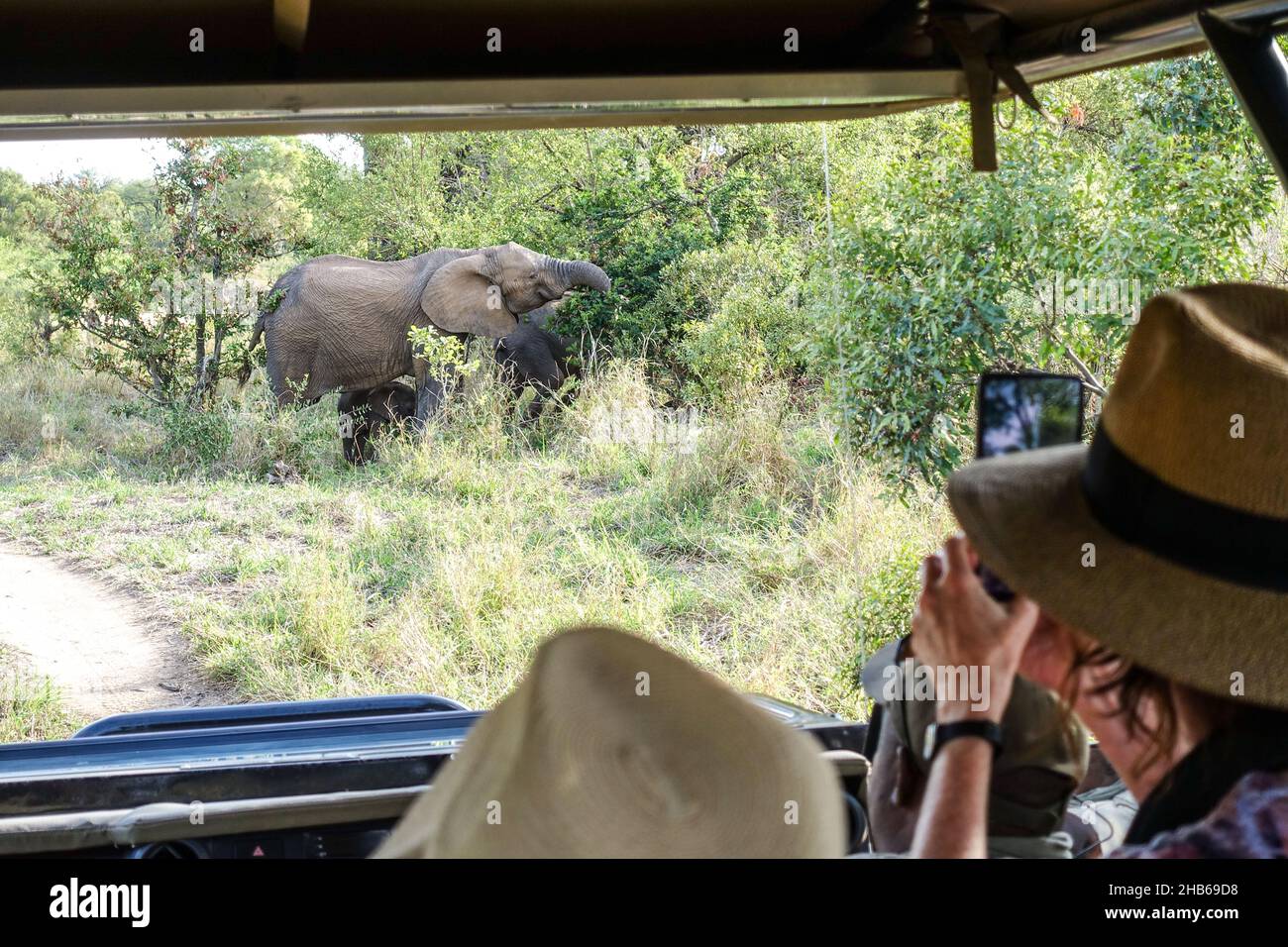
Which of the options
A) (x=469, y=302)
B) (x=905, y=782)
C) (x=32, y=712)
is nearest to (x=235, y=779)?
(x=905, y=782)

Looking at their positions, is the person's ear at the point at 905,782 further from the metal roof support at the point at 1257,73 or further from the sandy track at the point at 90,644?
the sandy track at the point at 90,644

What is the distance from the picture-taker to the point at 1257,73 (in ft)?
4.26

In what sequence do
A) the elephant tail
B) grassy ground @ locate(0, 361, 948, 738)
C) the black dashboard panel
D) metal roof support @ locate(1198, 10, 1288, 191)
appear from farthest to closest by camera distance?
1. the elephant tail
2. grassy ground @ locate(0, 361, 948, 738)
3. metal roof support @ locate(1198, 10, 1288, 191)
4. the black dashboard panel

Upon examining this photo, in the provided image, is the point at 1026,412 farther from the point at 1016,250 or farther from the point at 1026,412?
the point at 1016,250

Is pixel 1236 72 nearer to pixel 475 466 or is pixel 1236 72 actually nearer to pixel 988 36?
pixel 988 36

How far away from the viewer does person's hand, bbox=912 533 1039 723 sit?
853 mm

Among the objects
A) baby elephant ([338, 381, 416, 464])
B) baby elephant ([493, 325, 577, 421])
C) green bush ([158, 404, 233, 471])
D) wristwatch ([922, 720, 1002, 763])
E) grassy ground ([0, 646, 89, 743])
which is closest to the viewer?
wristwatch ([922, 720, 1002, 763])

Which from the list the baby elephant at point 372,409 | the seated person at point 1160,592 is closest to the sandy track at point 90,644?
the baby elephant at point 372,409

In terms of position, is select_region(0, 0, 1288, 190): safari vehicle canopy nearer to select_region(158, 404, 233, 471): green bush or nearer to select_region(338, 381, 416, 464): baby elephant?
select_region(158, 404, 233, 471): green bush

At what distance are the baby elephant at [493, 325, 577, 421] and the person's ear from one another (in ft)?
20.9

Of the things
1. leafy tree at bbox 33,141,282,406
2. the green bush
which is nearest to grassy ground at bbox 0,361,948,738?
the green bush

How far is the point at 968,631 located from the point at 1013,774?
0.22 m

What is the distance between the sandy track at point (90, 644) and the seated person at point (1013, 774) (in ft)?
12.1

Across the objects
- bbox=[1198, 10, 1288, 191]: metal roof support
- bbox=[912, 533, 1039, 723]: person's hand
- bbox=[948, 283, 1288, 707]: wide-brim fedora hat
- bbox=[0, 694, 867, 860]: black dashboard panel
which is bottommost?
bbox=[0, 694, 867, 860]: black dashboard panel
